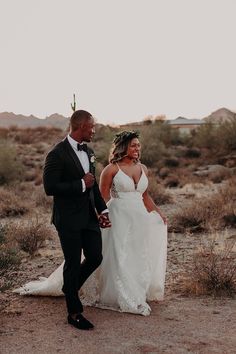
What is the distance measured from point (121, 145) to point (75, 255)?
1552mm

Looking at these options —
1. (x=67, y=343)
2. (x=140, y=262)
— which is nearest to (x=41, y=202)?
(x=140, y=262)

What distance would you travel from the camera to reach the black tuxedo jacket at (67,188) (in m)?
5.63

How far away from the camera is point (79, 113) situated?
5738mm

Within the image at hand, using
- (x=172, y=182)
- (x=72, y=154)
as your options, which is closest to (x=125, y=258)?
(x=72, y=154)

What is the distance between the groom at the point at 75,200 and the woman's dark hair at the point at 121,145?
33.4 inches

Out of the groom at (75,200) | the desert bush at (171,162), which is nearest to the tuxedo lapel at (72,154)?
the groom at (75,200)

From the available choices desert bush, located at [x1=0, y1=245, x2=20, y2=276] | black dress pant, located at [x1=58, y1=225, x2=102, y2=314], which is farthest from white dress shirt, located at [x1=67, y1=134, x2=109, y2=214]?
desert bush, located at [x1=0, y1=245, x2=20, y2=276]

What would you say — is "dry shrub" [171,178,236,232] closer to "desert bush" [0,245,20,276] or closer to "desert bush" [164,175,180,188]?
"desert bush" [0,245,20,276]

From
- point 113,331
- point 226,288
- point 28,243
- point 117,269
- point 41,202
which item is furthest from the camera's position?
point 41,202

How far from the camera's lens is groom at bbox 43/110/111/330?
5.66 m

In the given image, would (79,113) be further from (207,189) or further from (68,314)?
(207,189)

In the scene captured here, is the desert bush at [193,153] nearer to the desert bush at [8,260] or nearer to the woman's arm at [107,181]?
the woman's arm at [107,181]

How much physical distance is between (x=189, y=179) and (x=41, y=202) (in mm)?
9127

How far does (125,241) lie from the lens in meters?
6.74
